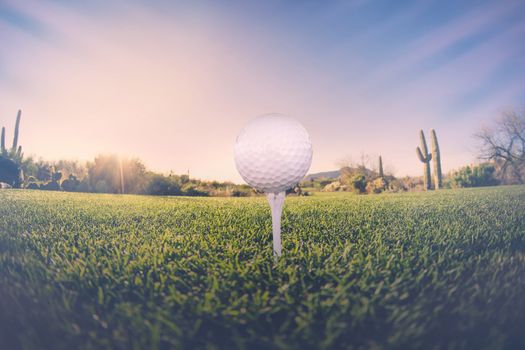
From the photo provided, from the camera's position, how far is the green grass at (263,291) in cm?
121

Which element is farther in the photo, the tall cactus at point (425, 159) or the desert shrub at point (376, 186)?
the tall cactus at point (425, 159)

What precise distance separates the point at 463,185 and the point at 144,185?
15.8m

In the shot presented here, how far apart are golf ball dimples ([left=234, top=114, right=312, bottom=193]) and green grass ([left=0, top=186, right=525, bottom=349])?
1.97 feet

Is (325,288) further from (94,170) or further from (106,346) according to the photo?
(94,170)

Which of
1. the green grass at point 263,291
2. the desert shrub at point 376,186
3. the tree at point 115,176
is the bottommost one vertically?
the green grass at point 263,291

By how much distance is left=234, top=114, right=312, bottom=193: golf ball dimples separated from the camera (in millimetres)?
2146

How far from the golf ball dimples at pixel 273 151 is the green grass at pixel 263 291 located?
600 millimetres

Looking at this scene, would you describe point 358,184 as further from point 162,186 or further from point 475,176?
point 162,186

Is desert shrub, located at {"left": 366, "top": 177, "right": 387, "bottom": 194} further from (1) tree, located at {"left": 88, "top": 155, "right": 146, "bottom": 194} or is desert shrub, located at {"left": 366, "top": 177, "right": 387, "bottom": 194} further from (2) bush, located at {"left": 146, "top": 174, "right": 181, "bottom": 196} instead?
(1) tree, located at {"left": 88, "top": 155, "right": 146, "bottom": 194}

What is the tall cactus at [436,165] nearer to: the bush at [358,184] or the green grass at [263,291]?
the bush at [358,184]

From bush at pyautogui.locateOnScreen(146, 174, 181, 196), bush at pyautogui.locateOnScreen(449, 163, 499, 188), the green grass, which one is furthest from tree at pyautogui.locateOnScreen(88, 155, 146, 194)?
bush at pyautogui.locateOnScreen(449, 163, 499, 188)

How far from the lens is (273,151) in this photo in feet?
7.06

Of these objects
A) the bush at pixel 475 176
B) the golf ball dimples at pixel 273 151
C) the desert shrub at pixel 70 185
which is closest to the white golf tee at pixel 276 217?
the golf ball dimples at pixel 273 151

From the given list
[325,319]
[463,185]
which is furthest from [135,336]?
[463,185]
